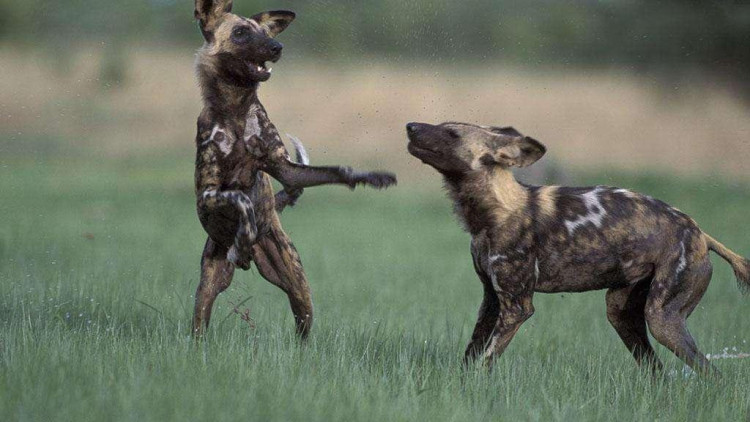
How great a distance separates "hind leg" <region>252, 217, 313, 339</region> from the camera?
685 centimetres

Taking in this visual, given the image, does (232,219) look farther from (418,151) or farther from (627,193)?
(627,193)

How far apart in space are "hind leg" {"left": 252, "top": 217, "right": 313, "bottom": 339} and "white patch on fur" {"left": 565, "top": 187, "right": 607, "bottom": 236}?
1.77 metres

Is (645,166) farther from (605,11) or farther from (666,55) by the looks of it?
(605,11)

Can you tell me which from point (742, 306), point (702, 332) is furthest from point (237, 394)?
point (742, 306)

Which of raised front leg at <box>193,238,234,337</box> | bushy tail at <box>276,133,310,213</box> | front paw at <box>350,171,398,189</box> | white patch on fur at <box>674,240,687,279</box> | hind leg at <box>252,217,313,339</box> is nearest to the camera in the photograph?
front paw at <box>350,171,398,189</box>

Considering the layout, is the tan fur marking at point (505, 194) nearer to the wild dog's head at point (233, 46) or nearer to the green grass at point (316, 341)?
the green grass at point (316, 341)

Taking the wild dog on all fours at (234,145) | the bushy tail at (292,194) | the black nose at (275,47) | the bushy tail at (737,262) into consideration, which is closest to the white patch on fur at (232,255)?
the wild dog on all fours at (234,145)

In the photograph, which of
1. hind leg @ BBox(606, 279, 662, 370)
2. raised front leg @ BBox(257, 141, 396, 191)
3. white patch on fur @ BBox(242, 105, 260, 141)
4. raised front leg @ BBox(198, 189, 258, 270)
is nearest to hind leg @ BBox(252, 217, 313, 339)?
raised front leg @ BBox(198, 189, 258, 270)

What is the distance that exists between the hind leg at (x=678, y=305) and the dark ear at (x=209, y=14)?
3171mm

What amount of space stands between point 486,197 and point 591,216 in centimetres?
67

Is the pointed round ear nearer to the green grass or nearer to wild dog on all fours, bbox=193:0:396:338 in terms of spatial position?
wild dog on all fours, bbox=193:0:396:338

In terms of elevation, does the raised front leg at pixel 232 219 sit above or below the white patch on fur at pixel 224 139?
below

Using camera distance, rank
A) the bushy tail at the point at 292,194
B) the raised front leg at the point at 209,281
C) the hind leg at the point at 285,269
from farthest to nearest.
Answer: the bushy tail at the point at 292,194
the hind leg at the point at 285,269
the raised front leg at the point at 209,281

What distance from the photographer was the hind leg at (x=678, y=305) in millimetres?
6340
